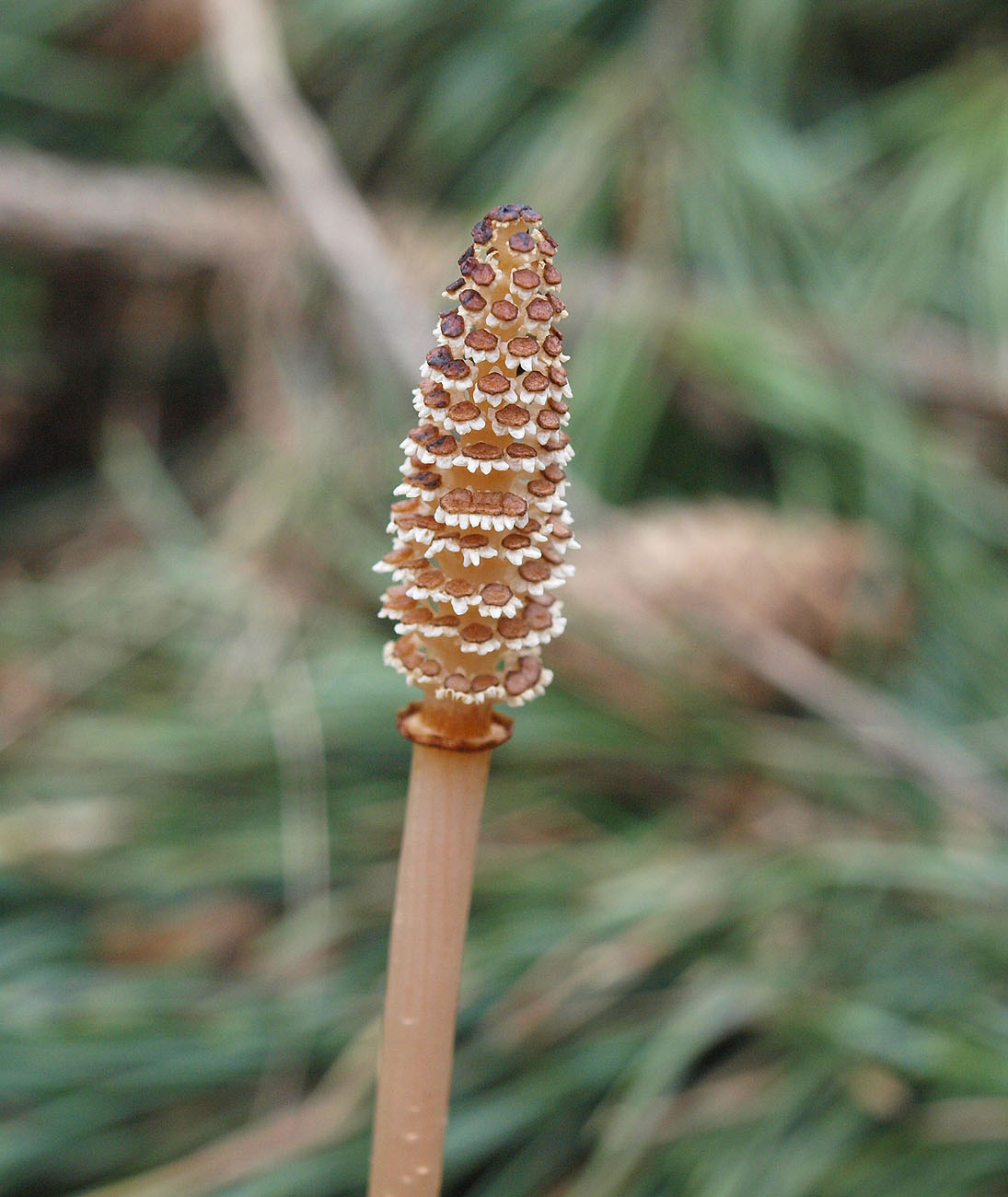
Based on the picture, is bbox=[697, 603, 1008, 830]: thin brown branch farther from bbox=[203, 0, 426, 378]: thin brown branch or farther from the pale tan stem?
the pale tan stem

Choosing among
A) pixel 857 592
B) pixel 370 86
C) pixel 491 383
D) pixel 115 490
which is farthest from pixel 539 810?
pixel 370 86

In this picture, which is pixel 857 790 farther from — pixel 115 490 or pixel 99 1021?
pixel 115 490

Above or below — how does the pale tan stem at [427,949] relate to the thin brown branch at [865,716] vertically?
below

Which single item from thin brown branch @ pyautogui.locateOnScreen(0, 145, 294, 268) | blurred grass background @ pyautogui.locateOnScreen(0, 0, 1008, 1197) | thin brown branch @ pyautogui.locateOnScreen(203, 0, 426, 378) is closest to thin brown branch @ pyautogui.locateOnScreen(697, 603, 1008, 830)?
blurred grass background @ pyautogui.locateOnScreen(0, 0, 1008, 1197)

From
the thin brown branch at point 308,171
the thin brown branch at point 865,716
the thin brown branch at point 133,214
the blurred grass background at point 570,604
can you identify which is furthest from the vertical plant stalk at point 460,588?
the thin brown branch at point 133,214

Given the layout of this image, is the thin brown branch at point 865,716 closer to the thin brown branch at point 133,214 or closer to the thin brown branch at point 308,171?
the thin brown branch at point 308,171

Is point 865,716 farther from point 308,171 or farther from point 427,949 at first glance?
point 308,171

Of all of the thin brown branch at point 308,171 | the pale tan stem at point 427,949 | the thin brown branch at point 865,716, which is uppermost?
the thin brown branch at point 308,171
